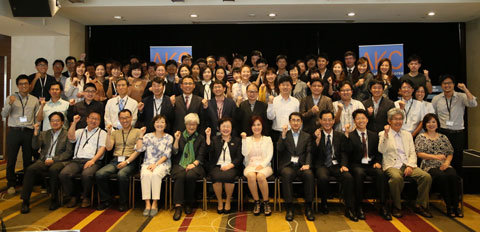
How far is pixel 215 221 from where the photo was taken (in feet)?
12.2

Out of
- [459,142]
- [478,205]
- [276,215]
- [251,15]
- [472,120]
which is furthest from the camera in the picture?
[472,120]

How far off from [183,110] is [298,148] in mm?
1559

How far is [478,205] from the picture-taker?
4242 mm

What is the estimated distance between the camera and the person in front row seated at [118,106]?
15.1 ft

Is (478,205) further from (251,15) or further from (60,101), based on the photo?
(60,101)

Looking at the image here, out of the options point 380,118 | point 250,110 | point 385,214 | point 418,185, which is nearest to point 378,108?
point 380,118

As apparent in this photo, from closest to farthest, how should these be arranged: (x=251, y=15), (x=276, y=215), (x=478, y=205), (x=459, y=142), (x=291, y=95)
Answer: (x=276, y=215)
(x=478, y=205)
(x=459, y=142)
(x=291, y=95)
(x=251, y=15)

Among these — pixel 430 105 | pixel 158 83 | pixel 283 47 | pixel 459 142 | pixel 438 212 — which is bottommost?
pixel 438 212

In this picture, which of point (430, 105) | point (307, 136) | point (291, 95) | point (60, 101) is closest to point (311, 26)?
point (291, 95)

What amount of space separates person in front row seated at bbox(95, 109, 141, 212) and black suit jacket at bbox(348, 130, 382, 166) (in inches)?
102

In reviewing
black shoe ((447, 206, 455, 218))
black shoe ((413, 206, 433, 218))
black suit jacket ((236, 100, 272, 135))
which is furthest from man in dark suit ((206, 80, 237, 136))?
black shoe ((447, 206, 455, 218))

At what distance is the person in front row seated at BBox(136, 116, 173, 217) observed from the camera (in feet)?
13.1

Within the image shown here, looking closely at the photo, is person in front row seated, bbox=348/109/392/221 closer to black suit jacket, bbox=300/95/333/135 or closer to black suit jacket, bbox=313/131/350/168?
black suit jacket, bbox=313/131/350/168

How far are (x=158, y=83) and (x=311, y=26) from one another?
4.43m
